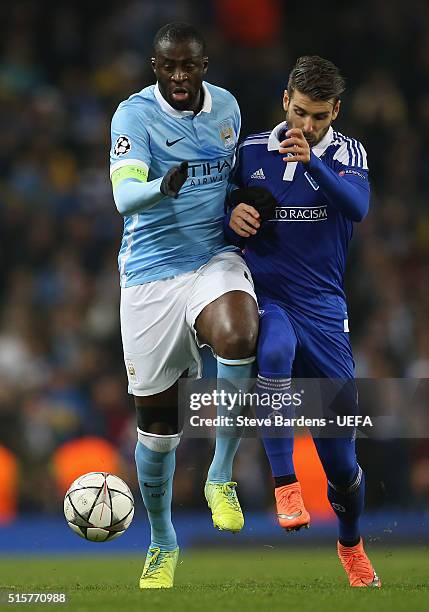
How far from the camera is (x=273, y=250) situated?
6.64m

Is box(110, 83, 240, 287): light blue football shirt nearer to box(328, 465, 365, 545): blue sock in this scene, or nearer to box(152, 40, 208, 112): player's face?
box(152, 40, 208, 112): player's face

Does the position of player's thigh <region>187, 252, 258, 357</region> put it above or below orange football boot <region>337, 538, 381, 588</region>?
above

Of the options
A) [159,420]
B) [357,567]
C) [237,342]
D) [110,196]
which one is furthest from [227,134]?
[110,196]

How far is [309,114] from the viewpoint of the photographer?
252 inches

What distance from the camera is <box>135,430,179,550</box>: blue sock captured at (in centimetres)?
686

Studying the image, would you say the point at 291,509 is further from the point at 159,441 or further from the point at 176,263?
the point at 176,263

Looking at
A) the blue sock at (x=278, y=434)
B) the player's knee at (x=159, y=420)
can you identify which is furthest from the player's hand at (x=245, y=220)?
the player's knee at (x=159, y=420)

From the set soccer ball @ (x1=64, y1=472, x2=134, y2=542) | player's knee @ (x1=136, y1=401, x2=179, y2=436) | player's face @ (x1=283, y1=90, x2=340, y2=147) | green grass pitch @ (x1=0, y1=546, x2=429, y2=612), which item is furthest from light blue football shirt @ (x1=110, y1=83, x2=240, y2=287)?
green grass pitch @ (x1=0, y1=546, x2=429, y2=612)

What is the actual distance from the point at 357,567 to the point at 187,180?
226 cm

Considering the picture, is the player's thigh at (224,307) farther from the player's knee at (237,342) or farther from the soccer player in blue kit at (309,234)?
the soccer player in blue kit at (309,234)

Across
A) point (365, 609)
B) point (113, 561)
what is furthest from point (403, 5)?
point (365, 609)

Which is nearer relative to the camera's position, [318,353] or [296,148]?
[296,148]

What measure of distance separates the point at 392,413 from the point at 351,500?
6.66 ft

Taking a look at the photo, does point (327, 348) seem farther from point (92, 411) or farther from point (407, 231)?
point (407, 231)
